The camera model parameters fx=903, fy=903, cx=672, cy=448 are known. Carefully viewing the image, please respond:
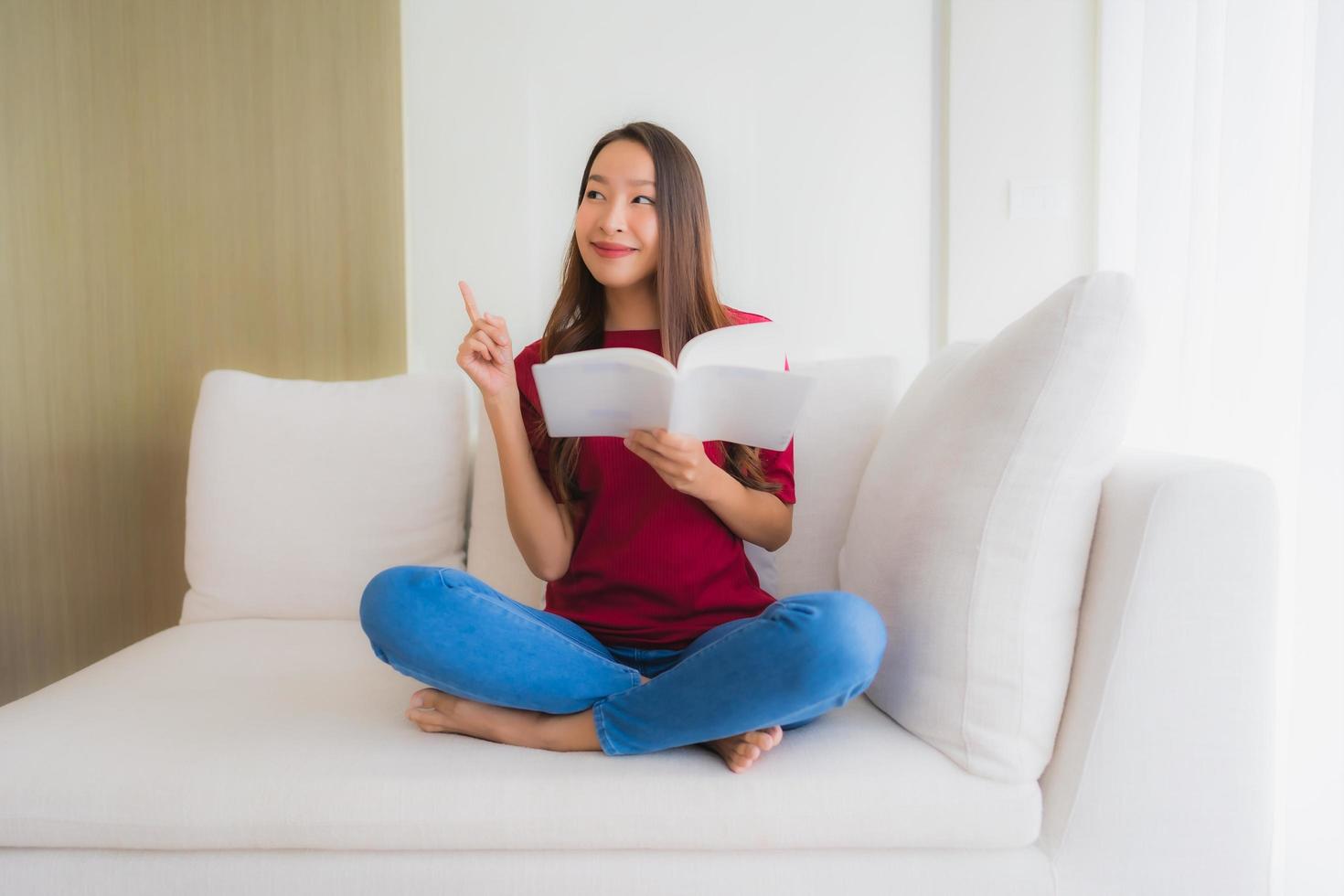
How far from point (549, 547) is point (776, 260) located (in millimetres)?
1036

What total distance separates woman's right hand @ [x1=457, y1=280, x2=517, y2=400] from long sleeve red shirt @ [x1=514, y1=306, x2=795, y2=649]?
0.48ft

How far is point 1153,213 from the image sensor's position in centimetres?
176

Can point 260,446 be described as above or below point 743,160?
below

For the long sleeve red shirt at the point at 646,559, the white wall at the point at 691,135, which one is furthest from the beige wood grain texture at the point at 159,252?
the long sleeve red shirt at the point at 646,559

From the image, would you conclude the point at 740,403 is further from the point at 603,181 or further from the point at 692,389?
the point at 603,181

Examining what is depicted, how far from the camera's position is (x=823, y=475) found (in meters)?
1.55

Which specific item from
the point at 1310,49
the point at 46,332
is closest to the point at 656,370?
the point at 1310,49

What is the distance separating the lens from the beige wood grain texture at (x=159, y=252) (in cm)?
200

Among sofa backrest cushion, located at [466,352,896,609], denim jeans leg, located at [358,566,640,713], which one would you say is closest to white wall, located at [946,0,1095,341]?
sofa backrest cushion, located at [466,352,896,609]

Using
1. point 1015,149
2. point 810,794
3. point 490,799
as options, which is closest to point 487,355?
point 490,799

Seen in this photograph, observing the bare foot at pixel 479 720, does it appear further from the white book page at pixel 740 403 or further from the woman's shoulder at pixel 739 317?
the woman's shoulder at pixel 739 317

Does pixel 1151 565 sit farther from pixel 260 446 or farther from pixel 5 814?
pixel 260 446

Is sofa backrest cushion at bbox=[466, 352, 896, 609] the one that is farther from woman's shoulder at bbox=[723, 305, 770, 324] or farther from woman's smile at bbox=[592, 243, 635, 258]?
woman's smile at bbox=[592, 243, 635, 258]

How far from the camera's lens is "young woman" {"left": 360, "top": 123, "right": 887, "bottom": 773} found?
101 centimetres
